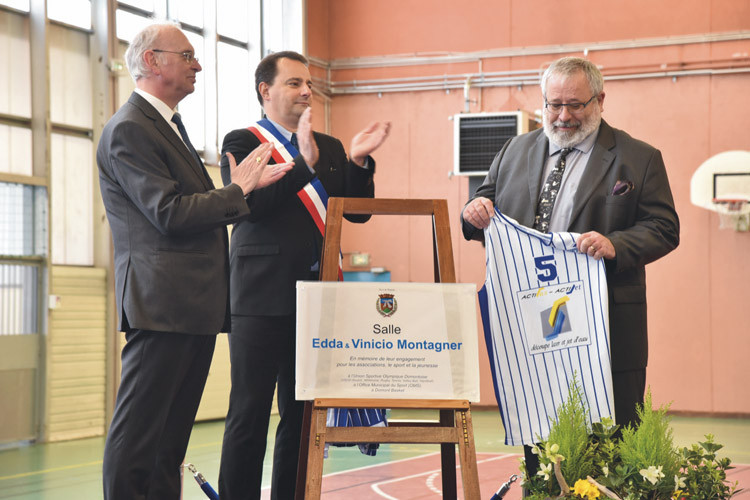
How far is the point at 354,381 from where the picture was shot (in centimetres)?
271

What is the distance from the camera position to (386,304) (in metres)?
2.75

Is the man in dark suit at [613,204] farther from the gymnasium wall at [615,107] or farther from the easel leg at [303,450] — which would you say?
the gymnasium wall at [615,107]

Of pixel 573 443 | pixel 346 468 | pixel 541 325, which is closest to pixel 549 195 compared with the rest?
pixel 541 325

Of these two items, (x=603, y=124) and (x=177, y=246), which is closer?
(x=177, y=246)

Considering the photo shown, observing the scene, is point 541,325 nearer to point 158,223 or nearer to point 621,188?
point 621,188

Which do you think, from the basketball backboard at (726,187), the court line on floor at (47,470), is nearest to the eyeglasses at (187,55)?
the court line on floor at (47,470)

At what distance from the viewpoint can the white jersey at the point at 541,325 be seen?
2.93 meters

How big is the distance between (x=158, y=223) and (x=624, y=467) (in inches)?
57.5

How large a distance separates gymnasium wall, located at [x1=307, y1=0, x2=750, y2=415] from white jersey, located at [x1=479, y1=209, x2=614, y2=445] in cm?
659


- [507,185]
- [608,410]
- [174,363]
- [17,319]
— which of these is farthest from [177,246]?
[17,319]

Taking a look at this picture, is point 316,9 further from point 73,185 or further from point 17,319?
point 17,319

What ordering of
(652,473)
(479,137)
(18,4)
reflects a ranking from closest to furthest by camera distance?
(652,473) → (18,4) → (479,137)

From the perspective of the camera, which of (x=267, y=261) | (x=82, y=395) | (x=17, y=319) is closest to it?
(x=267, y=261)

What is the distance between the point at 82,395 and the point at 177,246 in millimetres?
5266
